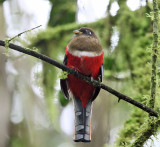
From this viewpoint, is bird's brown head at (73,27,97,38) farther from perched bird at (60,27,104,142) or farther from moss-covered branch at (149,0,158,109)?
moss-covered branch at (149,0,158,109)

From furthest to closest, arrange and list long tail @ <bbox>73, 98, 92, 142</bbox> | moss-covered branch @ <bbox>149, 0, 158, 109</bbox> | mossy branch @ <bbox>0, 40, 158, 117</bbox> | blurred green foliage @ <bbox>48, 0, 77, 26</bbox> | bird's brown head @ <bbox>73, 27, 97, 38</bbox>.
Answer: blurred green foliage @ <bbox>48, 0, 77, 26</bbox> → bird's brown head @ <bbox>73, 27, 97, 38</bbox> → long tail @ <bbox>73, 98, 92, 142</bbox> → moss-covered branch @ <bbox>149, 0, 158, 109</bbox> → mossy branch @ <bbox>0, 40, 158, 117</bbox>

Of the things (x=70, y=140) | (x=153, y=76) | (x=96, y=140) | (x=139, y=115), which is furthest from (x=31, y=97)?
(x=153, y=76)

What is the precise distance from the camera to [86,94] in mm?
3527

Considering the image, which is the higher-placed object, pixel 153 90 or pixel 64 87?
pixel 64 87

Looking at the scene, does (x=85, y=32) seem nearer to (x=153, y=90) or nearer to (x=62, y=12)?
(x=62, y=12)

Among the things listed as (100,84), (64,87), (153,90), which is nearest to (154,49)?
(153,90)

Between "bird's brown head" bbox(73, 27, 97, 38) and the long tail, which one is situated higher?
"bird's brown head" bbox(73, 27, 97, 38)

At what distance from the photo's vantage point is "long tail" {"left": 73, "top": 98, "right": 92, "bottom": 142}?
9.80ft

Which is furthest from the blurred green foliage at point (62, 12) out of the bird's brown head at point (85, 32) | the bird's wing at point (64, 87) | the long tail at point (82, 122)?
the long tail at point (82, 122)

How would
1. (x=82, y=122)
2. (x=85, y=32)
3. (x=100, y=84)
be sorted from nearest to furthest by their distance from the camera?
(x=100, y=84) < (x=82, y=122) < (x=85, y=32)

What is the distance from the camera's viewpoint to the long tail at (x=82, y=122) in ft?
9.80

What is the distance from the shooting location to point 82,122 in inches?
125

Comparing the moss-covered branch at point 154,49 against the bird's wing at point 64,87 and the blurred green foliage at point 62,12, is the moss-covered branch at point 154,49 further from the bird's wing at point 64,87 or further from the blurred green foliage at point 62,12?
the blurred green foliage at point 62,12

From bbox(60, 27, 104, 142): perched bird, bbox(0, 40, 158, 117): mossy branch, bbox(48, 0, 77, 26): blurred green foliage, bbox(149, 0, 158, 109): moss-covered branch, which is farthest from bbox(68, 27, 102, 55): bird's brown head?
bbox(48, 0, 77, 26): blurred green foliage
